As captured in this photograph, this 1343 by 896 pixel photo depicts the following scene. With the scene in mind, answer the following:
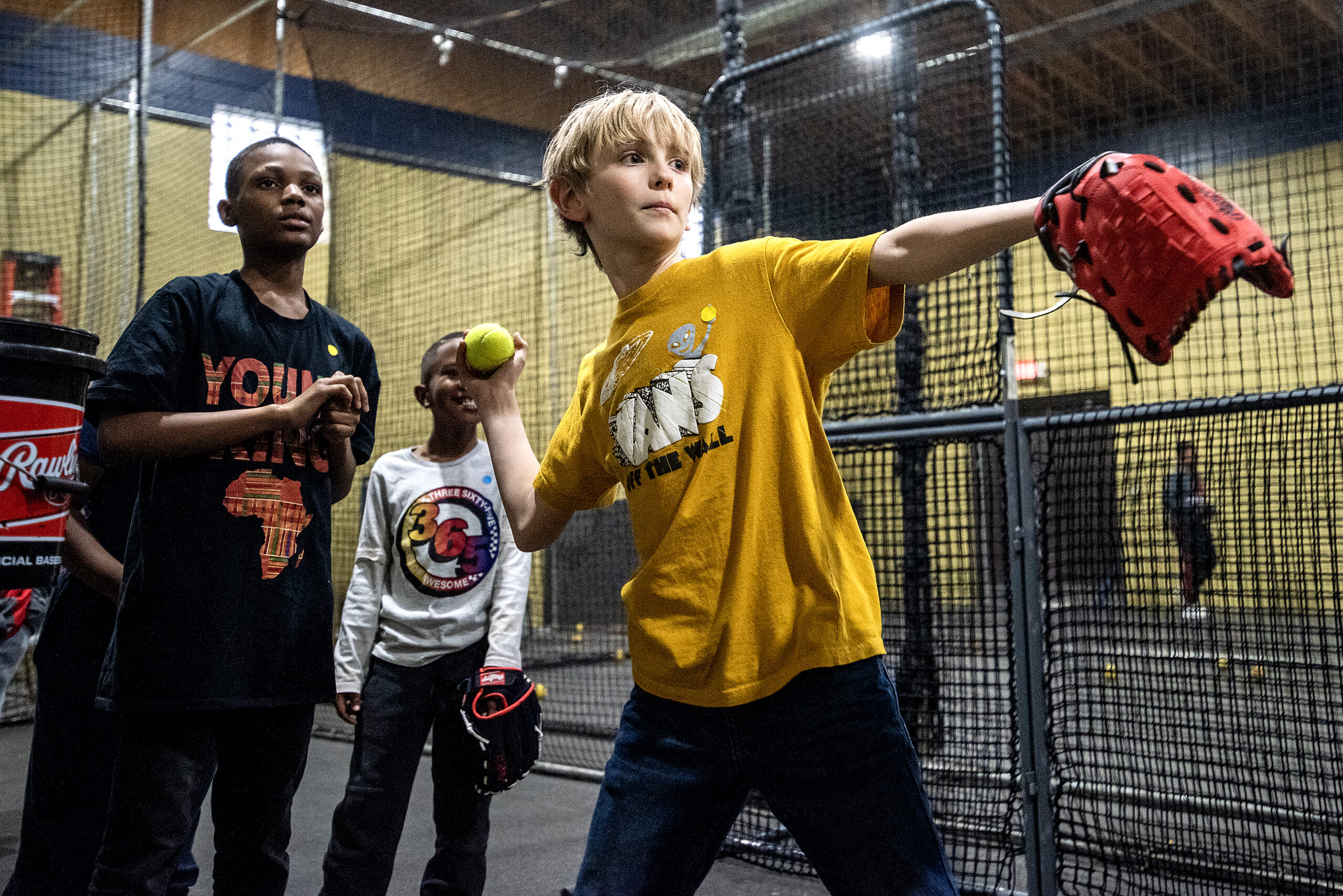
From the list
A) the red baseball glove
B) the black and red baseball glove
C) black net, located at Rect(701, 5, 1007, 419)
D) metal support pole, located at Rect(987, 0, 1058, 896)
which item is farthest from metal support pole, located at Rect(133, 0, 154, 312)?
the red baseball glove

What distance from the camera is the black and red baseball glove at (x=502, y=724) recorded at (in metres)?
2.25

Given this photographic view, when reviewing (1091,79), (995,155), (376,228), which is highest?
(1091,79)

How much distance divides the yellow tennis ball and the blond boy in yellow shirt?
11.7 inches

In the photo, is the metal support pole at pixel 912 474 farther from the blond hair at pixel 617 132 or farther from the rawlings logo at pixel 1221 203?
the rawlings logo at pixel 1221 203

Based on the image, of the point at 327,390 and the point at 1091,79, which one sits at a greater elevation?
the point at 1091,79

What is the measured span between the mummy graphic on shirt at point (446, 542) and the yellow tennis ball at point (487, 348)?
1.05m

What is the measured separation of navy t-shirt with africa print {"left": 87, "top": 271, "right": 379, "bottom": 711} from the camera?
5.94 feet

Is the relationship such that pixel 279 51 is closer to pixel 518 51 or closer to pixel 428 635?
pixel 518 51

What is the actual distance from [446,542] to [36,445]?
1321 millimetres

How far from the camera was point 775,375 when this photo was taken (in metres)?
1.39

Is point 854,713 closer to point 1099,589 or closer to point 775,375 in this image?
point 775,375

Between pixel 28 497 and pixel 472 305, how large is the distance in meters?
6.85

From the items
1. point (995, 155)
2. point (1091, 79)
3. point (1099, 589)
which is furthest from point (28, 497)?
point (1091, 79)

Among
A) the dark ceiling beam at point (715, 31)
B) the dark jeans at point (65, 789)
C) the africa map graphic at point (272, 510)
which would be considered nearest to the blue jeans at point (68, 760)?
the dark jeans at point (65, 789)
